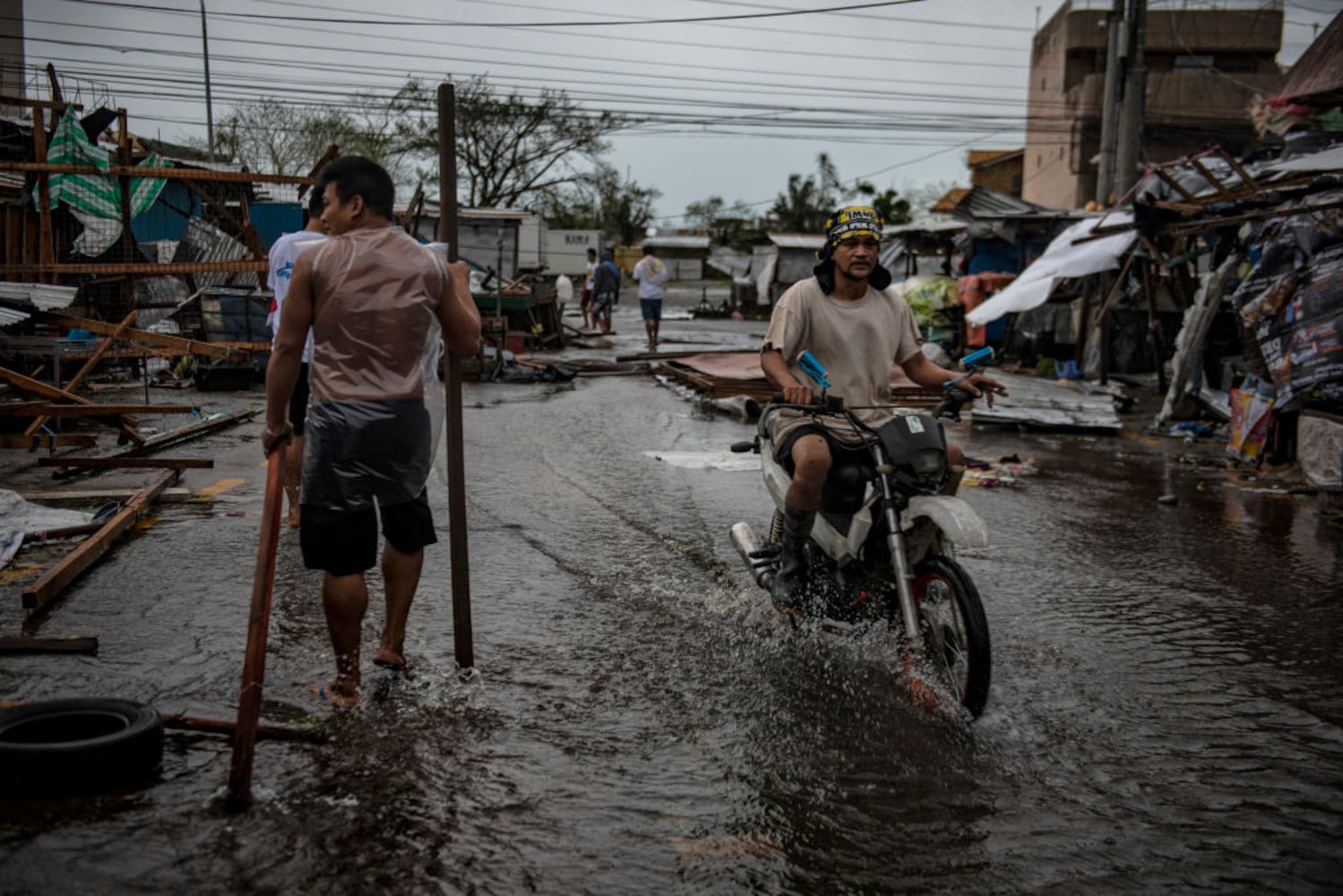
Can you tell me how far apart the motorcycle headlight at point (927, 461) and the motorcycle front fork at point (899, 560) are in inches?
4.2

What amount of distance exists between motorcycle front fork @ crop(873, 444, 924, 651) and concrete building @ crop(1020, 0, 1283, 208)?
3946 centimetres

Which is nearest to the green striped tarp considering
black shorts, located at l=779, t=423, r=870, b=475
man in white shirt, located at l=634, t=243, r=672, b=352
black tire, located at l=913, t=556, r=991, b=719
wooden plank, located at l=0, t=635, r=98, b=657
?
wooden plank, located at l=0, t=635, r=98, b=657

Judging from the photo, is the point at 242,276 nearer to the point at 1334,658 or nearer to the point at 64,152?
the point at 64,152

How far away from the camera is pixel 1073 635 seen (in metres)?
4.92

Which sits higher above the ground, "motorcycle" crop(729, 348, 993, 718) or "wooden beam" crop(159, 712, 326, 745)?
"motorcycle" crop(729, 348, 993, 718)

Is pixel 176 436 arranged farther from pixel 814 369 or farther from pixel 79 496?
pixel 814 369

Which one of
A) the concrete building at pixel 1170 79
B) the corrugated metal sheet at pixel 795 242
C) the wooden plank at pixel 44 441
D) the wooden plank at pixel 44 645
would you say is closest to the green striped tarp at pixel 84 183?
the wooden plank at pixel 44 441

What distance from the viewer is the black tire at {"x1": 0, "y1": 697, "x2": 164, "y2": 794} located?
293 centimetres

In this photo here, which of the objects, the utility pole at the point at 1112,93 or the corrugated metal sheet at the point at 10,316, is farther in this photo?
the utility pole at the point at 1112,93

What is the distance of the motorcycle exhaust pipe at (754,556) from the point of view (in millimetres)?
4914

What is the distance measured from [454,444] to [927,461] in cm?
175

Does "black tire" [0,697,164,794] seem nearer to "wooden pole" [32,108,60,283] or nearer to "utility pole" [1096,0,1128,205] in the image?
"wooden pole" [32,108,60,283]

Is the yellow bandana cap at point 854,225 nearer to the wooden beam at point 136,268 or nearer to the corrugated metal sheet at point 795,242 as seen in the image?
the wooden beam at point 136,268

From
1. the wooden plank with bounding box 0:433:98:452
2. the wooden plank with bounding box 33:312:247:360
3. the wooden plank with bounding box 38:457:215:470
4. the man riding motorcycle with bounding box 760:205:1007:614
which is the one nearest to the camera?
the man riding motorcycle with bounding box 760:205:1007:614
